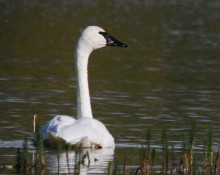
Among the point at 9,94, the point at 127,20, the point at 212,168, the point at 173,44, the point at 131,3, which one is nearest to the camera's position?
the point at 212,168

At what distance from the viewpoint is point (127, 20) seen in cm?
3703

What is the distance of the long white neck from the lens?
43.0ft

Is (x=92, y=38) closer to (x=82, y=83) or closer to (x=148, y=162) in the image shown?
(x=82, y=83)

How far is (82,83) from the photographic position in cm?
1337

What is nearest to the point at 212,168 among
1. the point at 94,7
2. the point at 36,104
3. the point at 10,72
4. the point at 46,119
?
the point at 46,119

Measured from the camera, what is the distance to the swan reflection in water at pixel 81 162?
10102 mm

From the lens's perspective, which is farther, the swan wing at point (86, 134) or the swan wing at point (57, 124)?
the swan wing at point (57, 124)

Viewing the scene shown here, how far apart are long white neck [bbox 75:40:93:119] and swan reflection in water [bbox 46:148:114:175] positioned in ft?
3.94

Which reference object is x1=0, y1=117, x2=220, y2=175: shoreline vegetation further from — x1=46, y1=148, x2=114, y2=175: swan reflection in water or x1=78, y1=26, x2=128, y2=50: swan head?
x1=78, y1=26, x2=128, y2=50: swan head

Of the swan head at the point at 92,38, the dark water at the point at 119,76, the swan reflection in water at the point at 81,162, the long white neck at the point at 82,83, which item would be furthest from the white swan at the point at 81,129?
the swan head at the point at 92,38

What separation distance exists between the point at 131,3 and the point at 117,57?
21902mm

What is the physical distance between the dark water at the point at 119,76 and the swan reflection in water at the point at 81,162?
24 millimetres

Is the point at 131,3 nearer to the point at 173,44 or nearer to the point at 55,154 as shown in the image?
the point at 173,44

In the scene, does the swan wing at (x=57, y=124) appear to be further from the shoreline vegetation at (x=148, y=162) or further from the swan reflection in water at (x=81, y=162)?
the shoreline vegetation at (x=148, y=162)
